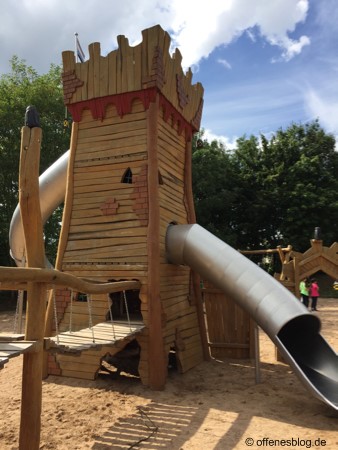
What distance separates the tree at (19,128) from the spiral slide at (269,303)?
14.6 meters

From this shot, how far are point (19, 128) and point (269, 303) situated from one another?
1784 cm

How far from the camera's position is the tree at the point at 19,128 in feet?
64.9

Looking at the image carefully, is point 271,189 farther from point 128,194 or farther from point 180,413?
point 180,413

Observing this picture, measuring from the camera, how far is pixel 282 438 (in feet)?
16.6

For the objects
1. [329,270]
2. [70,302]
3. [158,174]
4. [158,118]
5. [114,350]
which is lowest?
[114,350]

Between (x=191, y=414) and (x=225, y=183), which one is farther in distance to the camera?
(x=225, y=183)

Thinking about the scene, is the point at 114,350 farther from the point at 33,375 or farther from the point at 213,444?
the point at 33,375

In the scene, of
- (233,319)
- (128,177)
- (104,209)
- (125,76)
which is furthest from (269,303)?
(125,76)

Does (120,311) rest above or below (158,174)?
below

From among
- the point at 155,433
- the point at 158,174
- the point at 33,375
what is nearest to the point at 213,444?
the point at 155,433

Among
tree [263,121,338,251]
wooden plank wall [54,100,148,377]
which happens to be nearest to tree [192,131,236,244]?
tree [263,121,338,251]

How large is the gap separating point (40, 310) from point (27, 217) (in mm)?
1043

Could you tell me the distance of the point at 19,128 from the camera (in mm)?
19766

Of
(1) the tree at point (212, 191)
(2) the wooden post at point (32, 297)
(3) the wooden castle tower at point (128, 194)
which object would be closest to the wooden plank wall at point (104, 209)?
(3) the wooden castle tower at point (128, 194)
